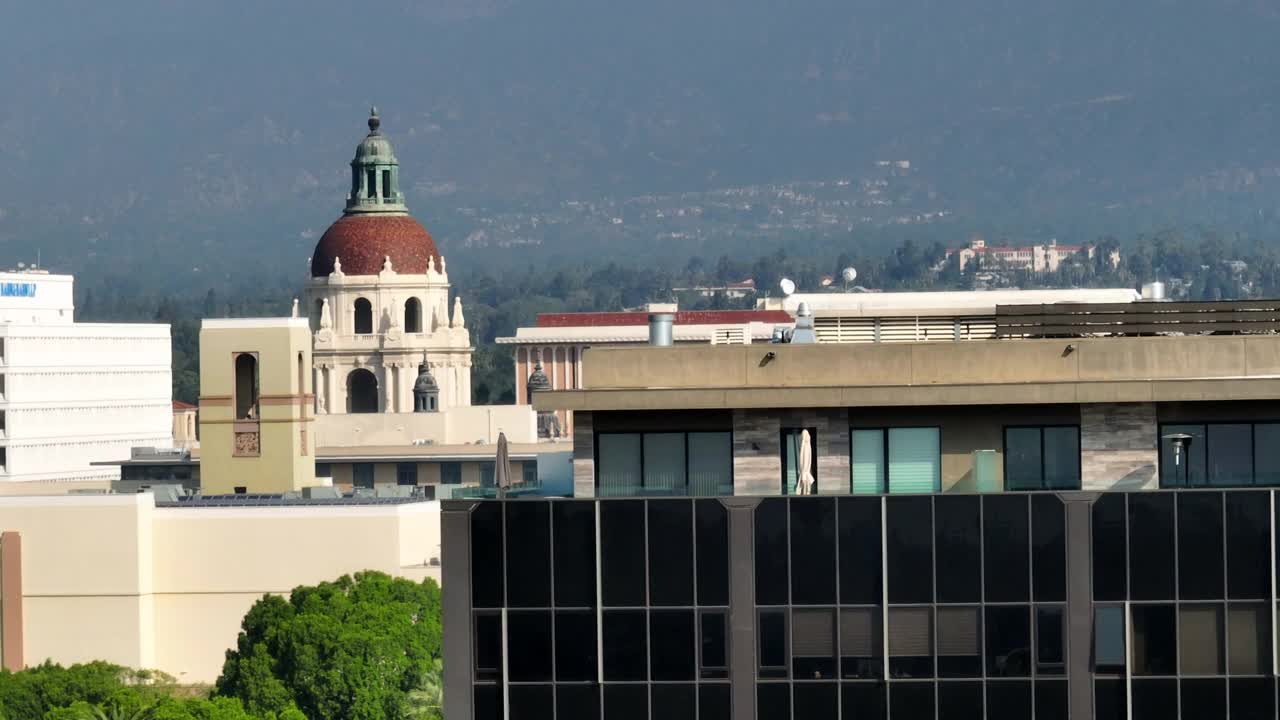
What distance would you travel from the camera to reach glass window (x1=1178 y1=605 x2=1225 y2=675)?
37656 mm

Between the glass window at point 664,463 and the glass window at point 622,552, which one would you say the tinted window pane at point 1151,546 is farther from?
the glass window at point 622,552

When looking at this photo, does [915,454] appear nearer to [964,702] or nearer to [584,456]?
[964,702]

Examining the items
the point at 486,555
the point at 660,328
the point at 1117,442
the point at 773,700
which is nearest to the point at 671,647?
the point at 773,700

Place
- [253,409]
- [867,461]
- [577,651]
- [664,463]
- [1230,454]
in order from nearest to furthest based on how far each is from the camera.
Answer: [577,651], [1230,454], [867,461], [664,463], [253,409]

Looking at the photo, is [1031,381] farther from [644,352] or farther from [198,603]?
[198,603]

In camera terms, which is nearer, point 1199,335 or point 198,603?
point 1199,335

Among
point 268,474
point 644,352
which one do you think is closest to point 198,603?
point 268,474

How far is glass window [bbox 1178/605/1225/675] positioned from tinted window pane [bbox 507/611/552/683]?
6.89m

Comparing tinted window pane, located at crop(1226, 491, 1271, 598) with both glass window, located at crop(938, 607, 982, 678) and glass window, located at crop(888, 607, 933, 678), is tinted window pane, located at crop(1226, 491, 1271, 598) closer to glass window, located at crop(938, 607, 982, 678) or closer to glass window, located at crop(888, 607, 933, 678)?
glass window, located at crop(938, 607, 982, 678)

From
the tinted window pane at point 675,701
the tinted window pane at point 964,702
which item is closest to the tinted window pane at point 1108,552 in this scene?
the tinted window pane at point 964,702

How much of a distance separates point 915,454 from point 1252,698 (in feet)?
15.9

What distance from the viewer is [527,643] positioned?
3853 centimetres

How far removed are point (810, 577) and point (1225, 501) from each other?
4.55 m

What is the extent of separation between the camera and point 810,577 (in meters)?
38.2
